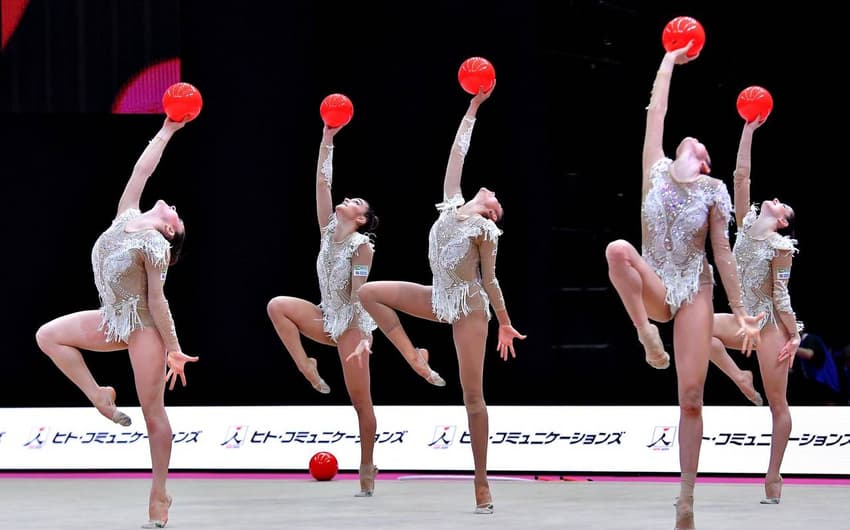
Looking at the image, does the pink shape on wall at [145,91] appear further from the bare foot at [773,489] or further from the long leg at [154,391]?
the bare foot at [773,489]

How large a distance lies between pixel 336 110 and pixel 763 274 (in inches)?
102

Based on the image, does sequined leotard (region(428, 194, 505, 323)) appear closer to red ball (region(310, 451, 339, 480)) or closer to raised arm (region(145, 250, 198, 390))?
raised arm (region(145, 250, 198, 390))

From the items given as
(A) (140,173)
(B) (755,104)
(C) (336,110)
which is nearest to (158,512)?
(A) (140,173)

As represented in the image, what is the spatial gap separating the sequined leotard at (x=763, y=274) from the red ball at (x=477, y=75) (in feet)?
5.08

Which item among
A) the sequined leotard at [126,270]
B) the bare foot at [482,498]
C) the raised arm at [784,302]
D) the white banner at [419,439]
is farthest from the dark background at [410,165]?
the sequined leotard at [126,270]

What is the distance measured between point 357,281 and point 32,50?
3.48 m

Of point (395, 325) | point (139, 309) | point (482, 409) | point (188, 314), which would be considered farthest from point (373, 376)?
point (139, 309)

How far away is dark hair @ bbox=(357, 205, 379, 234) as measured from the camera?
7703 mm

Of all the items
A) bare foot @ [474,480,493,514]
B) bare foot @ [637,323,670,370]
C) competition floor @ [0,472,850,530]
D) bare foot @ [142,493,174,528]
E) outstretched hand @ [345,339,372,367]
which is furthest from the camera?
outstretched hand @ [345,339,372,367]

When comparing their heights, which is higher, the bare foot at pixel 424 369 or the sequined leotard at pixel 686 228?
the sequined leotard at pixel 686 228

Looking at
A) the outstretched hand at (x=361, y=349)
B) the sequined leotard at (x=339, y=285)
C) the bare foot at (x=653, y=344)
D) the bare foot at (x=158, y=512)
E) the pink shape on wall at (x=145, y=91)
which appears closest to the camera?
the bare foot at (x=653, y=344)

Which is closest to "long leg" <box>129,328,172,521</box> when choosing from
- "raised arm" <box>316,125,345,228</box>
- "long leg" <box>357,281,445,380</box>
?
"long leg" <box>357,281,445,380</box>

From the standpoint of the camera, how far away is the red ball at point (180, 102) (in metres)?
6.13

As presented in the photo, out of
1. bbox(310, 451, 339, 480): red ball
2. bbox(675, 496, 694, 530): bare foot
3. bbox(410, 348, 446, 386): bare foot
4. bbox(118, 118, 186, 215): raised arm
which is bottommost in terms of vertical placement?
bbox(310, 451, 339, 480): red ball
